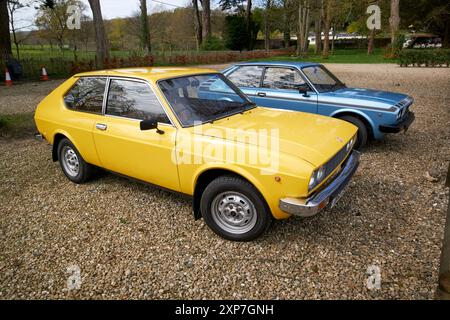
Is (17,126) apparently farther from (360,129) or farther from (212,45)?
(212,45)

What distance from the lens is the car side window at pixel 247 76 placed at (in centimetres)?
628

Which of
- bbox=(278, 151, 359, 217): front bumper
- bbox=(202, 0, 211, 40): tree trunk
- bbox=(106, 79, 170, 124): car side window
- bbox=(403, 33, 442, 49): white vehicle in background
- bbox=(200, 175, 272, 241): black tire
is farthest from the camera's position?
bbox=(403, 33, 442, 49): white vehicle in background

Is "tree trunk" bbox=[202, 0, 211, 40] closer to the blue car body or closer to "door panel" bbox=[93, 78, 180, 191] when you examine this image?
the blue car body

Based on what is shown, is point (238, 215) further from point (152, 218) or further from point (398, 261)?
point (398, 261)

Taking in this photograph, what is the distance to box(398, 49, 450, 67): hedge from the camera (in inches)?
768

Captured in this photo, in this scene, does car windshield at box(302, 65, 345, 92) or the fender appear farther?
car windshield at box(302, 65, 345, 92)

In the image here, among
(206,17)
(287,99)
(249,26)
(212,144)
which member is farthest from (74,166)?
(249,26)

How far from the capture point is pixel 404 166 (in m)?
4.98

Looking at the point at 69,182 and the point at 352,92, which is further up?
the point at 352,92

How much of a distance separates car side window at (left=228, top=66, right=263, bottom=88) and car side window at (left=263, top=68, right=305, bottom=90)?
17 cm

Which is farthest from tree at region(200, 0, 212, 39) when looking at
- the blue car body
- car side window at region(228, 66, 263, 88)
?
the blue car body
